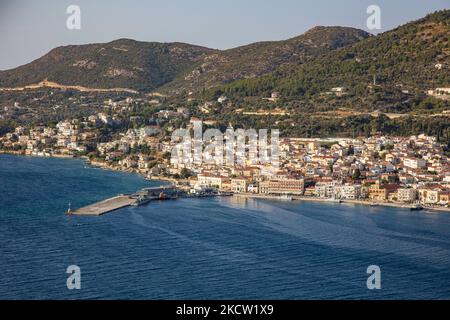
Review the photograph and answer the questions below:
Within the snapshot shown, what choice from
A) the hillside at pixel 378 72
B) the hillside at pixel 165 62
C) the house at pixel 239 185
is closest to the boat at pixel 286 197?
the house at pixel 239 185

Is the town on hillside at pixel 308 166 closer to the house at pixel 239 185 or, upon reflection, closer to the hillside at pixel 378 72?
the house at pixel 239 185

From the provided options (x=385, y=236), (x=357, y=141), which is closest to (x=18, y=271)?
(x=385, y=236)

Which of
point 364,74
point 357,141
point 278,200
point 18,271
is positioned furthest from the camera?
point 364,74

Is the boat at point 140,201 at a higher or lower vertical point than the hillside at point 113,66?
lower

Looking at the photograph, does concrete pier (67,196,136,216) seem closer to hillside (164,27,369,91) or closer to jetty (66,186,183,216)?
jetty (66,186,183,216)

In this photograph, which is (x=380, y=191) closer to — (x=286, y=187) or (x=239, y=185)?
(x=286, y=187)
